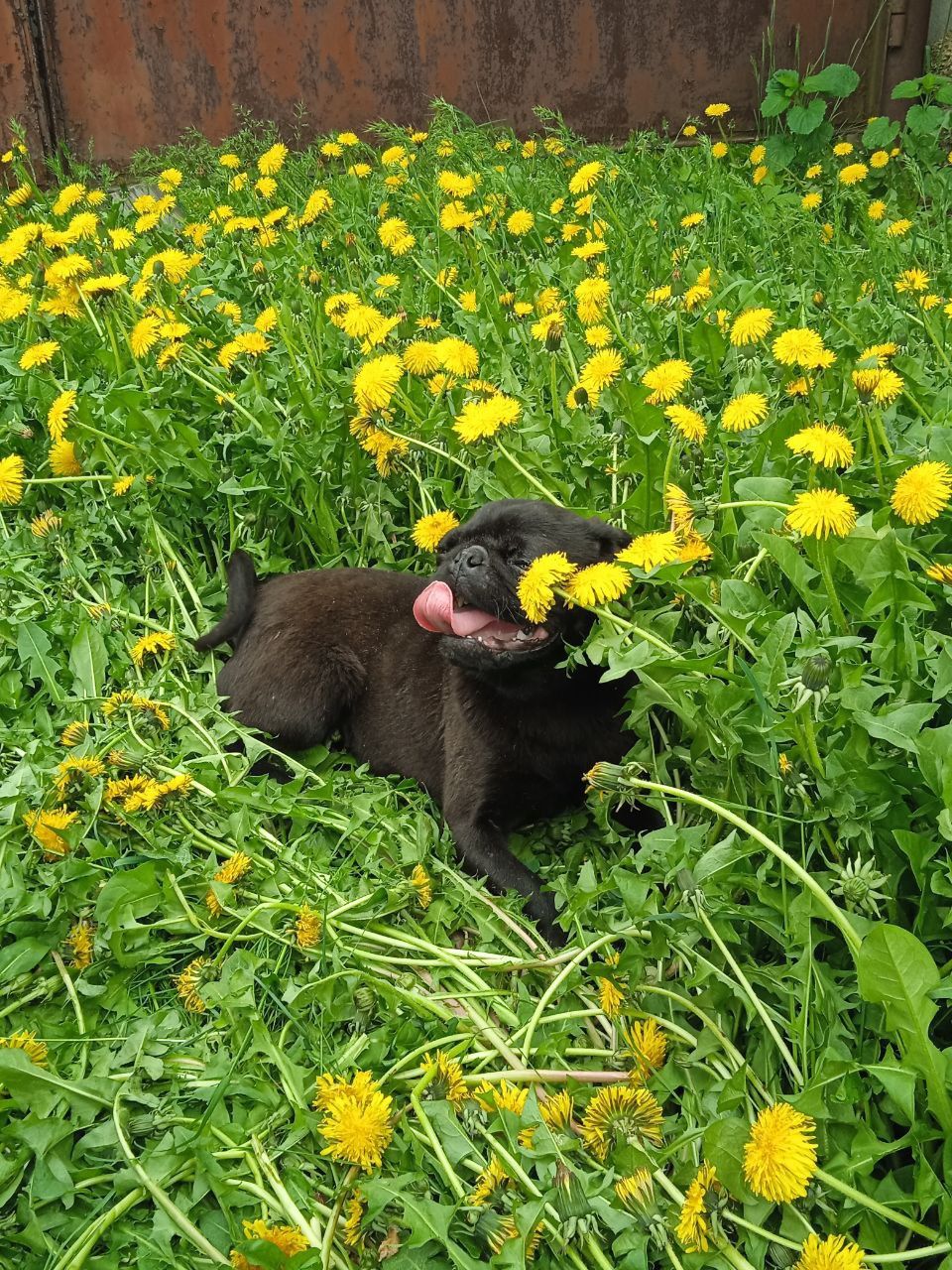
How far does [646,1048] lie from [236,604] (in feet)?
7.24

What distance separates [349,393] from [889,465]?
78.3 inches

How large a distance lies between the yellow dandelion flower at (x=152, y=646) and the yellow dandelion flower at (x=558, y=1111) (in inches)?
75.8

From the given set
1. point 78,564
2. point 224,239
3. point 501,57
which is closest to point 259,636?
point 78,564

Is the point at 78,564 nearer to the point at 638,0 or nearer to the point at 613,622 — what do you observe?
the point at 613,622

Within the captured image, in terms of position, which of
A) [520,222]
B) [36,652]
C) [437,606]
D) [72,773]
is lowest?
[36,652]

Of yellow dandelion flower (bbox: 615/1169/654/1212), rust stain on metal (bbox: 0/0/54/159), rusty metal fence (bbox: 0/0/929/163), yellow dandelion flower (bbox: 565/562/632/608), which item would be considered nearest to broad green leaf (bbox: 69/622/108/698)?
yellow dandelion flower (bbox: 565/562/632/608)

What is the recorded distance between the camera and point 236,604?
3754mm

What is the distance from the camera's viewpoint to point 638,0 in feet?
21.8

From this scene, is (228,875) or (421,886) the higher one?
(228,875)

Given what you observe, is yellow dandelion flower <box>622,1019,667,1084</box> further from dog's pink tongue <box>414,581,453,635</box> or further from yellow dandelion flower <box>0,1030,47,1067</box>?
dog's pink tongue <box>414,581,453,635</box>

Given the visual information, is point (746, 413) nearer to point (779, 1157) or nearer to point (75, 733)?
point (779, 1157)

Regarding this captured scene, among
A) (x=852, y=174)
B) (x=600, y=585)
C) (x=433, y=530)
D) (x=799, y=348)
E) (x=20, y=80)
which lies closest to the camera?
(x=600, y=585)

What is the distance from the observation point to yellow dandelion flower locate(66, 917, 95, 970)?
243 centimetres

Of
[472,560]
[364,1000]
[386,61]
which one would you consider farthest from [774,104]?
[364,1000]
